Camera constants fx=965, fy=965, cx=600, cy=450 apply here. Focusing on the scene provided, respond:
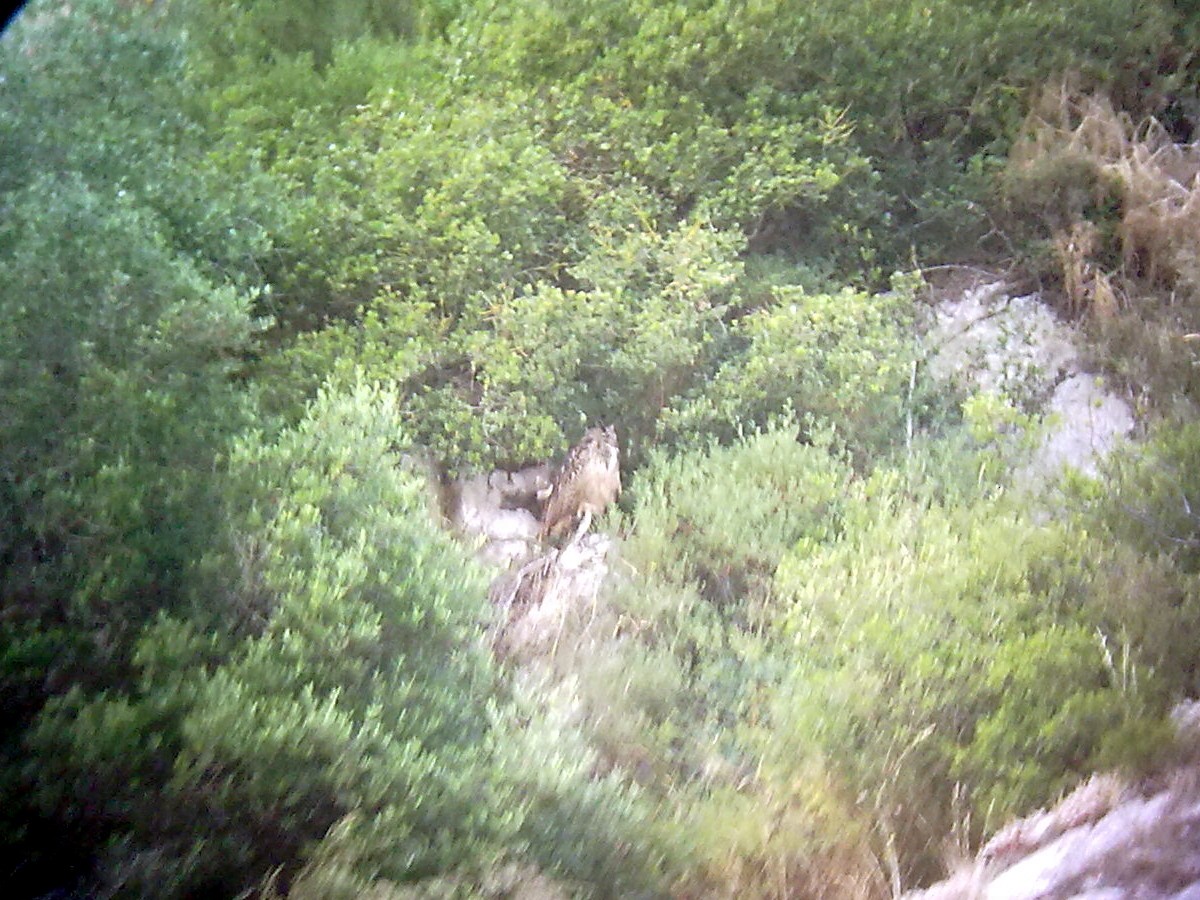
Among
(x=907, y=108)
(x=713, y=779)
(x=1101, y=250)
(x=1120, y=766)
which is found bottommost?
(x=1120, y=766)

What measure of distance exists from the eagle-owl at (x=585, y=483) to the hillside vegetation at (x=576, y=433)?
54 mm

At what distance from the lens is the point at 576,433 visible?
8.11 feet

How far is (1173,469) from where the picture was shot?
214 cm

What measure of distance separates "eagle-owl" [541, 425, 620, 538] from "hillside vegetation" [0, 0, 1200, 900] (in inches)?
2.1

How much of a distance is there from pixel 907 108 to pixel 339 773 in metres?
2.32

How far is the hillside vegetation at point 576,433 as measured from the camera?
1737 millimetres

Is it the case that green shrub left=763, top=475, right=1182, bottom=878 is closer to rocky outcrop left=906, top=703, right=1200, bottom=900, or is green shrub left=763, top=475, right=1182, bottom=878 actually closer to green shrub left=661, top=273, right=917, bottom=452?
rocky outcrop left=906, top=703, right=1200, bottom=900

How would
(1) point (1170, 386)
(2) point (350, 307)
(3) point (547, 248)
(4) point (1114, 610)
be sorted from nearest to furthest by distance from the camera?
(4) point (1114, 610) → (1) point (1170, 386) → (2) point (350, 307) → (3) point (547, 248)

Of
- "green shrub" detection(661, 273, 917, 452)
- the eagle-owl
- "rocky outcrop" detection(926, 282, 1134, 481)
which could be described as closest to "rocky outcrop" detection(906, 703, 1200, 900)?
"rocky outcrop" detection(926, 282, 1134, 481)

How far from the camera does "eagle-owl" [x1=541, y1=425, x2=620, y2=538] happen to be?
2.35m

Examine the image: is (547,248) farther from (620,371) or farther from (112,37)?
(112,37)

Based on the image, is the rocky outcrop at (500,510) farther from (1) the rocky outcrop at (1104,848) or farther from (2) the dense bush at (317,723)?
(1) the rocky outcrop at (1104,848)

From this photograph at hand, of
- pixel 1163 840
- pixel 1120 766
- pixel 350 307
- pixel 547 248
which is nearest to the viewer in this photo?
pixel 1163 840

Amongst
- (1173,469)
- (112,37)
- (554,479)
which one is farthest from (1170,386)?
(112,37)
